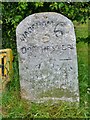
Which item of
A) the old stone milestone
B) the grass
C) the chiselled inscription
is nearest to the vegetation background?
the grass

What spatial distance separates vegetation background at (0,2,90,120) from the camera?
3.82 metres

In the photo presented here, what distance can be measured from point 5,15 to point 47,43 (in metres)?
1.19

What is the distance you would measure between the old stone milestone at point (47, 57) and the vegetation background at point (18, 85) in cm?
14

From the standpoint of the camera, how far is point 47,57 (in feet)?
13.0

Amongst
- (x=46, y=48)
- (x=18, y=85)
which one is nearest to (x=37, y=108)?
(x=18, y=85)

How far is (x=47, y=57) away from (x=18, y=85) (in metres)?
0.64

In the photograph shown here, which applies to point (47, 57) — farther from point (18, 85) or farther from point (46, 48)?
point (18, 85)

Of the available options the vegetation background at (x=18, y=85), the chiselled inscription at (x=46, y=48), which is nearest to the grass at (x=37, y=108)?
the vegetation background at (x=18, y=85)

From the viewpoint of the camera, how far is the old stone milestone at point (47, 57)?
12.8ft

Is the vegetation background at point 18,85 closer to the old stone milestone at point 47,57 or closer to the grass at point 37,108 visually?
the grass at point 37,108

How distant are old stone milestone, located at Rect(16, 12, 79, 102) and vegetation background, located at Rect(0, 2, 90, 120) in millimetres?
140

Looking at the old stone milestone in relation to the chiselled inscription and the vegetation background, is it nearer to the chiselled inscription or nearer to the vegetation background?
the chiselled inscription

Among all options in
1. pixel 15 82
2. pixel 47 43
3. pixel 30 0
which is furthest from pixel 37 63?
pixel 30 0

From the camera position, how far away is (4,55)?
14.8 ft
